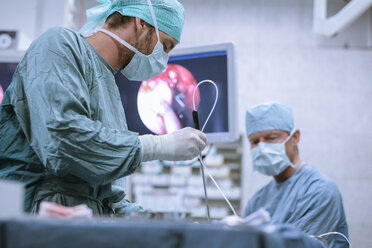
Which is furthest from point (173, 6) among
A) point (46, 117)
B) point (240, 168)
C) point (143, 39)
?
point (240, 168)

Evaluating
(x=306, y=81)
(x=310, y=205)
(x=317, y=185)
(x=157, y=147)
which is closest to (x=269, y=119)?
(x=317, y=185)

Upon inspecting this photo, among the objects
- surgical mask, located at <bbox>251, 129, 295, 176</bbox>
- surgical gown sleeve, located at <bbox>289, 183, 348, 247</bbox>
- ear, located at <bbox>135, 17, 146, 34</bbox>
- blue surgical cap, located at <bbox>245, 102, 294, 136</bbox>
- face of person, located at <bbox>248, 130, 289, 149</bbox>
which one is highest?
ear, located at <bbox>135, 17, 146, 34</bbox>

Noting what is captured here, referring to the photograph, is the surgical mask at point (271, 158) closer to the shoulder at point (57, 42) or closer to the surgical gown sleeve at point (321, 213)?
the surgical gown sleeve at point (321, 213)

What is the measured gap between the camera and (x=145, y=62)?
1.60 meters

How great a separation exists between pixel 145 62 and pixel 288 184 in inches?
56.7

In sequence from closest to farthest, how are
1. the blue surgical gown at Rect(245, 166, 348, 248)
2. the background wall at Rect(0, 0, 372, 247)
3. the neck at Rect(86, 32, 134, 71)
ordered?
the neck at Rect(86, 32, 134, 71)
the blue surgical gown at Rect(245, 166, 348, 248)
the background wall at Rect(0, 0, 372, 247)

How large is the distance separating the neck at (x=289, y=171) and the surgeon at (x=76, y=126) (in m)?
1.47

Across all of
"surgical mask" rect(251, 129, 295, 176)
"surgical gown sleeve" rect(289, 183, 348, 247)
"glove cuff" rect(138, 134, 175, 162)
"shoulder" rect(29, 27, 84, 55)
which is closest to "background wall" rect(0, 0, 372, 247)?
"surgical mask" rect(251, 129, 295, 176)

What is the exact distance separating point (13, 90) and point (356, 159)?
4279mm

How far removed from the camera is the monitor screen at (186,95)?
216 cm

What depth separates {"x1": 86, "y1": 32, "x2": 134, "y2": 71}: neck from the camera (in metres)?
1.49

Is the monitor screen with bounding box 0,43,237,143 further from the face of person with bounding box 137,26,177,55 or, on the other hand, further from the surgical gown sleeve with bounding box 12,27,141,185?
the surgical gown sleeve with bounding box 12,27,141,185

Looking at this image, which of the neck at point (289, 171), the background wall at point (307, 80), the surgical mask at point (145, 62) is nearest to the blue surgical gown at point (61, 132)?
the surgical mask at point (145, 62)

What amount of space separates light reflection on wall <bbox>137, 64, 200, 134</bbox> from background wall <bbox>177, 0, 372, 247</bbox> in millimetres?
2575
